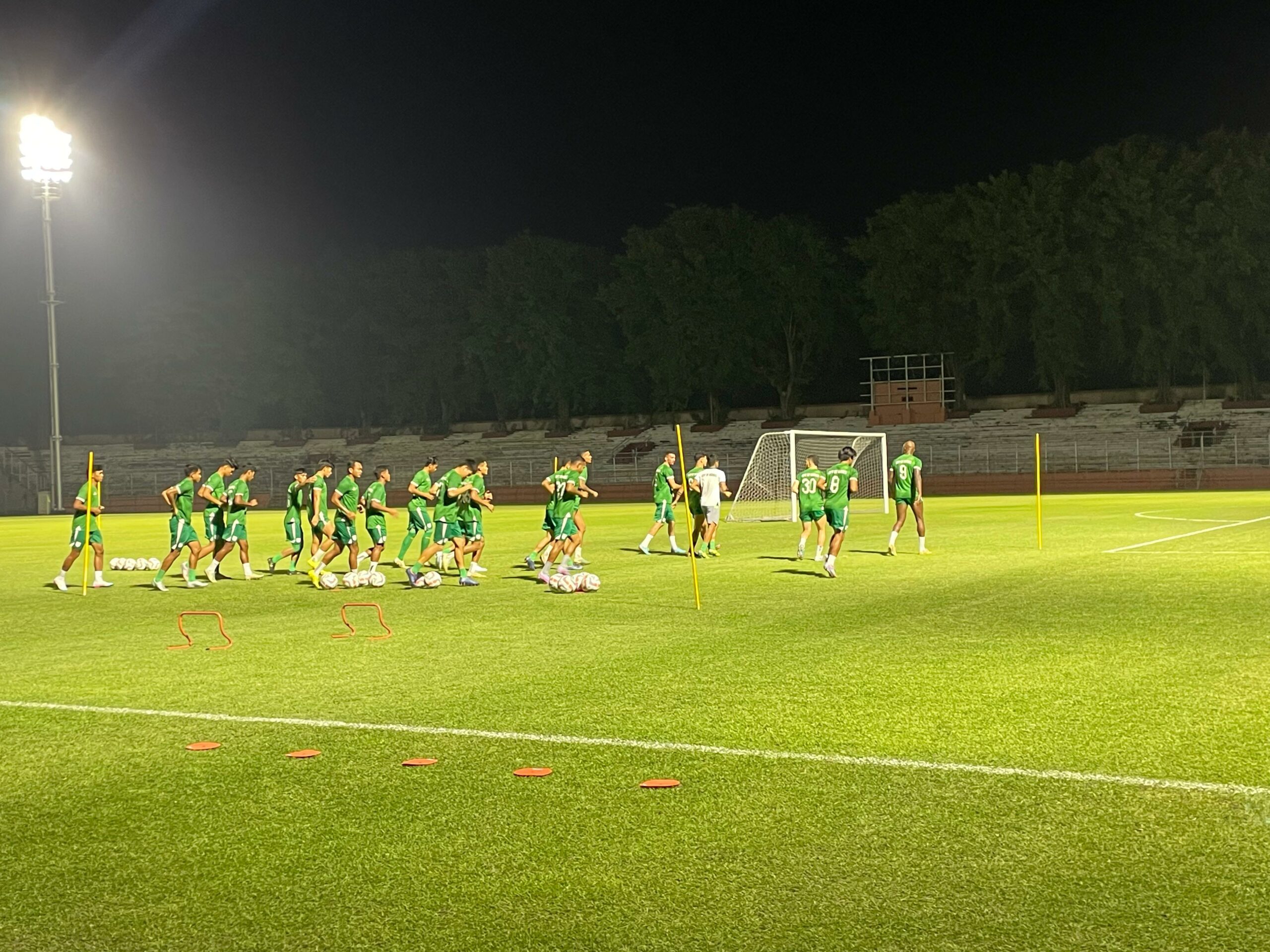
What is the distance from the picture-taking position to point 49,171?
49094 millimetres

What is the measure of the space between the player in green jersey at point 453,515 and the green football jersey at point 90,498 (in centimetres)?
496

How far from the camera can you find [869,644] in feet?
41.8

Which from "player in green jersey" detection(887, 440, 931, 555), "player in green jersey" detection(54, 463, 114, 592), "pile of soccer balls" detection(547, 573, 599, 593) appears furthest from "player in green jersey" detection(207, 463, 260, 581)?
"player in green jersey" detection(887, 440, 931, 555)

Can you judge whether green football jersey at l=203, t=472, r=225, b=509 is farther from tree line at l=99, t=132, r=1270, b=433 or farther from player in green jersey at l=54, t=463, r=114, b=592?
tree line at l=99, t=132, r=1270, b=433

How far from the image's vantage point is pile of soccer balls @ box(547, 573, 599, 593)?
60.8ft

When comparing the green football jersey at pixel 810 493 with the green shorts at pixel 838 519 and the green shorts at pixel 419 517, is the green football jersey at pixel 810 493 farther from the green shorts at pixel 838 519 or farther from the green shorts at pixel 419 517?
the green shorts at pixel 419 517

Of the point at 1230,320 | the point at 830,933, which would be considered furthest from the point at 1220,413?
the point at 830,933

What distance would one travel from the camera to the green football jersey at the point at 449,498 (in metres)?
20.9

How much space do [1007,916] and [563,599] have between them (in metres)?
12.8

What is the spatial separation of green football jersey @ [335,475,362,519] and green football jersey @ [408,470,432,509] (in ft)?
3.04

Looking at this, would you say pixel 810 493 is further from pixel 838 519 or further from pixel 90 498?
pixel 90 498

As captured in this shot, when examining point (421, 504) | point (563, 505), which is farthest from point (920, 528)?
point (421, 504)

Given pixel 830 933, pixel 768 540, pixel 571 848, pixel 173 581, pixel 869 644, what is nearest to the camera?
pixel 830 933

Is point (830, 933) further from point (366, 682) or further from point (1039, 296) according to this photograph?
point (1039, 296)
